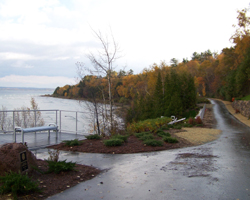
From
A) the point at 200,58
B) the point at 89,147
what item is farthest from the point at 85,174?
the point at 200,58

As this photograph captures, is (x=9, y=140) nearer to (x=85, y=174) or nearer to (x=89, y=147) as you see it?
(x=89, y=147)

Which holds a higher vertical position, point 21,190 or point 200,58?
point 200,58

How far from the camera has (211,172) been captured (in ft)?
18.5

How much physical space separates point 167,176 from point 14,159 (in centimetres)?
341

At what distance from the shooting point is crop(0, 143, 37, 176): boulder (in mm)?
4797


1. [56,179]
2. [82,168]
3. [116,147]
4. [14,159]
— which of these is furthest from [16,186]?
[116,147]

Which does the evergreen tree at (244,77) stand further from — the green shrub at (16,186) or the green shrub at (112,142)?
the green shrub at (16,186)

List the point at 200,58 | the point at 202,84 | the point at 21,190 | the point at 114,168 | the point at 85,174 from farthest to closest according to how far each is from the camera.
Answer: the point at 200,58
the point at 202,84
the point at 114,168
the point at 85,174
the point at 21,190

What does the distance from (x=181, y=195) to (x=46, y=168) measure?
3.32 metres

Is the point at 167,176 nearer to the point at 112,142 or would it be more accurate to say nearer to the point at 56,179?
the point at 56,179

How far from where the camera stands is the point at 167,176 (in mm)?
5371

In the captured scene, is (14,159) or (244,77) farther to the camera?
(244,77)

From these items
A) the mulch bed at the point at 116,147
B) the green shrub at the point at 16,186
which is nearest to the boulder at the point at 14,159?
the green shrub at the point at 16,186

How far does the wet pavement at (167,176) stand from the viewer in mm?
4391
